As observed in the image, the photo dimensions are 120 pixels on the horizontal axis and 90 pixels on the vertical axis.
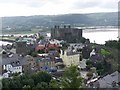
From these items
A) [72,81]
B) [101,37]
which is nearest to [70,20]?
[101,37]

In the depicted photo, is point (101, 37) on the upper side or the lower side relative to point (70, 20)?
lower

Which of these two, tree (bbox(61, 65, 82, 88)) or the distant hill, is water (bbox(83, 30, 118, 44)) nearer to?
the distant hill

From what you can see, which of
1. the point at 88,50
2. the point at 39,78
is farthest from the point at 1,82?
the point at 88,50

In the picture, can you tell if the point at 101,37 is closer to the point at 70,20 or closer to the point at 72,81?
the point at 70,20

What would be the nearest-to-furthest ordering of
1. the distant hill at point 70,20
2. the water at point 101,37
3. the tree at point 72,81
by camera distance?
the tree at point 72,81 → the water at point 101,37 → the distant hill at point 70,20

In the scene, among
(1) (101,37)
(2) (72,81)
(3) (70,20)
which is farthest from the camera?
(3) (70,20)

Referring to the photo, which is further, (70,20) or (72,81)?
(70,20)

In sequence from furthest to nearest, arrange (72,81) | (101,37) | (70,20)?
(70,20)
(101,37)
(72,81)

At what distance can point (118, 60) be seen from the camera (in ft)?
49.5

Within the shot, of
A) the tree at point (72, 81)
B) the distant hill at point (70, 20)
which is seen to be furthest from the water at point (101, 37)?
the tree at point (72, 81)

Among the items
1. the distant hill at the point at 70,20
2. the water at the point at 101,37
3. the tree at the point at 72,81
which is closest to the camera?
the tree at the point at 72,81

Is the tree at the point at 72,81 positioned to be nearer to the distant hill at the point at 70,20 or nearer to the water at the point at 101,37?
the water at the point at 101,37

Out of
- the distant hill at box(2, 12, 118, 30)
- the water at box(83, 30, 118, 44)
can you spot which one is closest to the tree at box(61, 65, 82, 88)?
the water at box(83, 30, 118, 44)

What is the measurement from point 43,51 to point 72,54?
4627 mm
